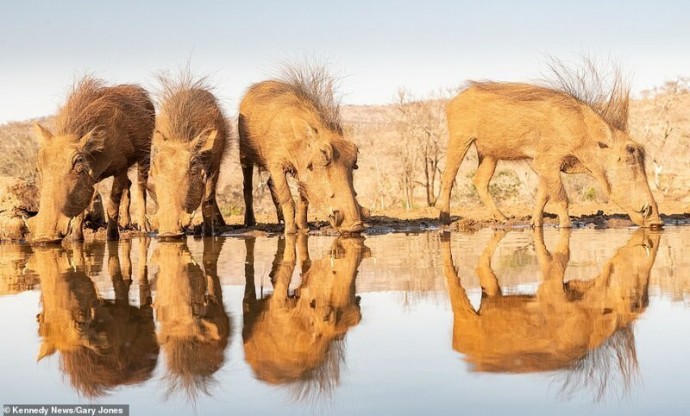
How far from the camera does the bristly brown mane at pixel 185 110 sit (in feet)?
48.2

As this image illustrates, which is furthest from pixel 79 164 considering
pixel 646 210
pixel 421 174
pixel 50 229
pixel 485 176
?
pixel 421 174

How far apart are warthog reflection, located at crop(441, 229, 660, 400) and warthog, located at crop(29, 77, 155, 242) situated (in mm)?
6710

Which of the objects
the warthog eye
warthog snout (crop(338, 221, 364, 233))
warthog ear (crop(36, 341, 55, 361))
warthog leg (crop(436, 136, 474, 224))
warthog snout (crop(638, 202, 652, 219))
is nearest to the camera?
warthog ear (crop(36, 341, 55, 361))

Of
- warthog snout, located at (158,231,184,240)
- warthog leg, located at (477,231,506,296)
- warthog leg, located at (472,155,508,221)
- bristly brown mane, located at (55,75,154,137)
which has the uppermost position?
bristly brown mane, located at (55,75,154,137)

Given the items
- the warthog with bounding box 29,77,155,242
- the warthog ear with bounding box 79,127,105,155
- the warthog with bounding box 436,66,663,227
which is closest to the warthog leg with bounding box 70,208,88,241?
the warthog with bounding box 29,77,155,242

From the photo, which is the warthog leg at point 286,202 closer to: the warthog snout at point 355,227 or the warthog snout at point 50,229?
the warthog snout at point 355,227

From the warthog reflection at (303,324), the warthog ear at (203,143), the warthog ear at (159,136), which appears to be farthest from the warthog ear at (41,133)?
the warthog reflection at (303,324)

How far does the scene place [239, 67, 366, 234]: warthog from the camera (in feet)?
47.4

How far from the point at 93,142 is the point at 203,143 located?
1617 millimetres

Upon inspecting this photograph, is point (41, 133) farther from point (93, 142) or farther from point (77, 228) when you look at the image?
point (77, 228)

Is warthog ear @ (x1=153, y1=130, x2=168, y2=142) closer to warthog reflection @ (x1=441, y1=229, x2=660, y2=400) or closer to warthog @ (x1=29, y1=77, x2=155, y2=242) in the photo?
warthog @ (x1=29, y1=77, x2=155, y2=242)

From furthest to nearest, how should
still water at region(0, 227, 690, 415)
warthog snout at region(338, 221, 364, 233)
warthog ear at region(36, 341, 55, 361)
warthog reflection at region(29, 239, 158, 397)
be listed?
warthog snout at region(338, 221, 364, 233) → warthog ear at region(36, 341, 55, 361) → warthog reflection at region(29, 239, 158, 397) → still water at region(0, 227, 690, 415)

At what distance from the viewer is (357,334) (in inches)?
241

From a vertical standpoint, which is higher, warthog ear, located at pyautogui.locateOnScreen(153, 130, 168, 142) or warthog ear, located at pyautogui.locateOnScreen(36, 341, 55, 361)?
warthog ear, located at pyautogui.locateOnScreen(153, 130, 168, 142)
